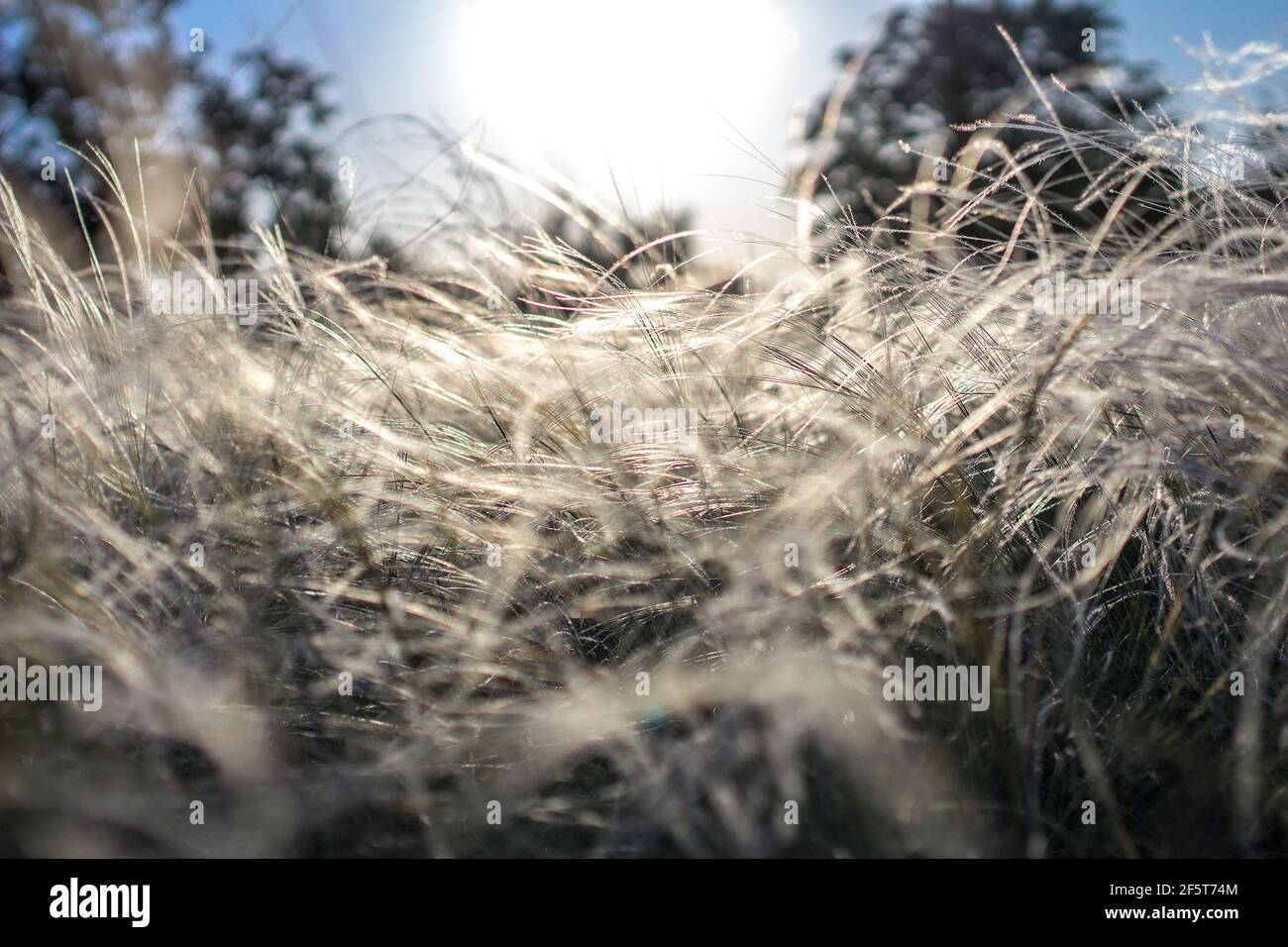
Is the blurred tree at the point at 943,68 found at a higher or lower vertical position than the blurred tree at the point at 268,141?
higher

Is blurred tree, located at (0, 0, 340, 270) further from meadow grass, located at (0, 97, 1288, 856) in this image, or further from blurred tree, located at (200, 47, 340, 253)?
meadow grass, located at (0, 97, 1288, 856)

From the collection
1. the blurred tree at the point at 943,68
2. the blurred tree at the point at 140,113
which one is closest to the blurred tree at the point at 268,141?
the blurred tree at the point at 140,113

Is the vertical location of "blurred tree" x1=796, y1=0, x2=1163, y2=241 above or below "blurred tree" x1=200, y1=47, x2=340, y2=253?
above

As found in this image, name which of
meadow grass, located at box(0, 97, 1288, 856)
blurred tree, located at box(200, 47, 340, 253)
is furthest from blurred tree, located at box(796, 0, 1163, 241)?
meadow grass, located at box(0, 97, 1288, 856)

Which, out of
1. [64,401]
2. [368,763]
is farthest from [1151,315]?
[64,401]

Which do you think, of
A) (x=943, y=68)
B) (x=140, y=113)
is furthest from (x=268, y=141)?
(x=943, y=68)

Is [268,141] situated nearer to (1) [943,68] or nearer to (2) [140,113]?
(2) [140,113]

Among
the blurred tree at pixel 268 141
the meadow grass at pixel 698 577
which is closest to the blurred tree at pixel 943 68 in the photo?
the blurred tree at pixel 268 141

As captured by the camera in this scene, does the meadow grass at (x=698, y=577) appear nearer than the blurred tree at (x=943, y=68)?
Yes

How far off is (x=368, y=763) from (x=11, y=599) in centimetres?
78

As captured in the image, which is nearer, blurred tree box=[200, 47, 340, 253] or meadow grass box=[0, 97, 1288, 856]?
meadow grass box=[0, 97, 1288, 856]

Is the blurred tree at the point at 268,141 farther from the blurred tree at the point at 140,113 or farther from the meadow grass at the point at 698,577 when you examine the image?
the meadow grass at the point at 698,577

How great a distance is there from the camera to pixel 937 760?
54.4 inches

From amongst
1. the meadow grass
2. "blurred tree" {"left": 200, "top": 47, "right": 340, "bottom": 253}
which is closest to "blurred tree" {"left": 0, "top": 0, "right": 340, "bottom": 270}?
"blurred tree" {"left": 200, "top": 47, "right": 340, "bottom": 253}
